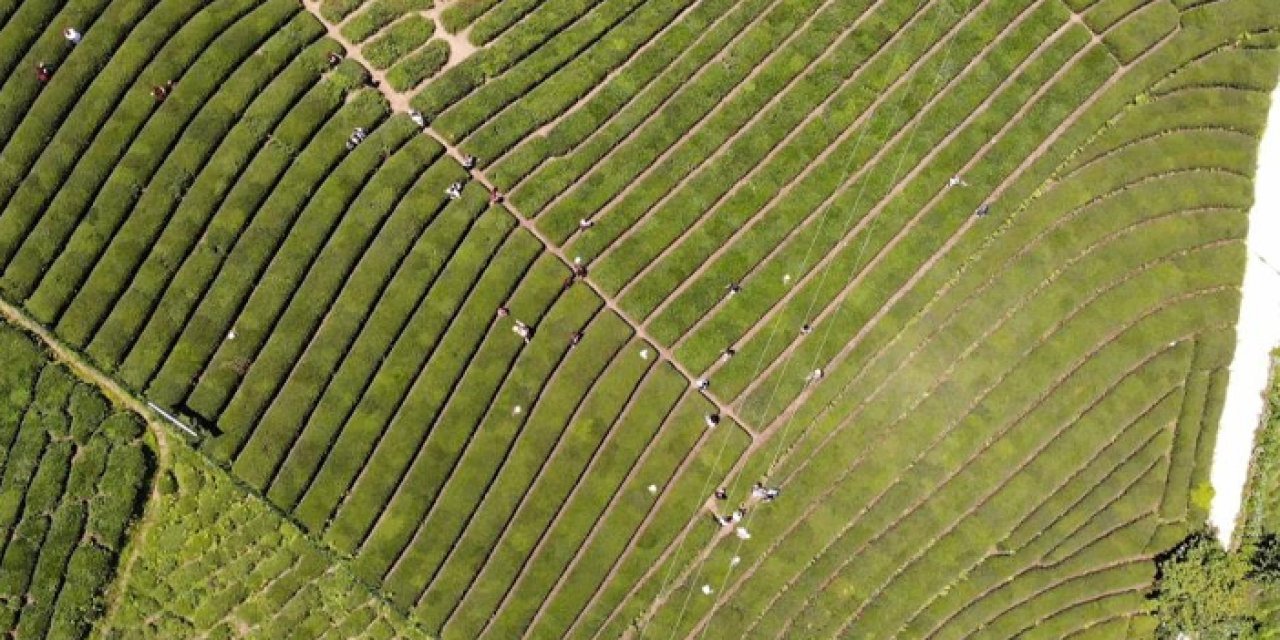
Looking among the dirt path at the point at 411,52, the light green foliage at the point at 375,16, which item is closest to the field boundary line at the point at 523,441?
the dirt path at the point at 411,52

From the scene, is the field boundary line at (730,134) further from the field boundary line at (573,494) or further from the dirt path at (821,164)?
the field boundary line at (573,494)

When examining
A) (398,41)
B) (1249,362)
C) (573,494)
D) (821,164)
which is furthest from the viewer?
(1249,362)

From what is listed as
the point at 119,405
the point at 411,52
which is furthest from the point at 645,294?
the point at 119,405

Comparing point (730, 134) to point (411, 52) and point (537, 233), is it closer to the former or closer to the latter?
point (537, 233)

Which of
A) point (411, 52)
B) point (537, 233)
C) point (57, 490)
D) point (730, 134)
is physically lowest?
point (57, 490)

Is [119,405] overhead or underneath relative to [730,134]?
underneath

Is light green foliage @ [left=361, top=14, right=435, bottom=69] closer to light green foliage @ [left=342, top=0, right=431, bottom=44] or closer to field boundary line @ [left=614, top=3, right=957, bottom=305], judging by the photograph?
light green foliage @ [left=342, top=0, right=431, bottom=44]
